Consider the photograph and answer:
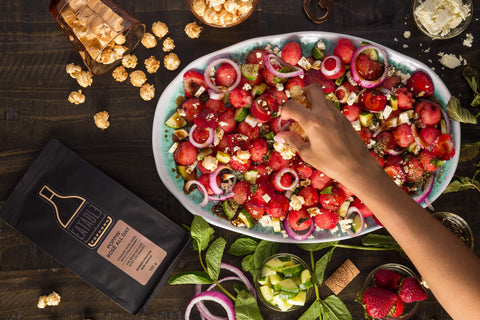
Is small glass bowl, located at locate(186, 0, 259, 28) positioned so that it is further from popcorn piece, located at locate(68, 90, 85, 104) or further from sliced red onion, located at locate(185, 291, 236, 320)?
sliced red onion, located at locate(185, 291, 236, 320)

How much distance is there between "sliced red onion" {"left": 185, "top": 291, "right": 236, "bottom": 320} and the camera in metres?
1.71

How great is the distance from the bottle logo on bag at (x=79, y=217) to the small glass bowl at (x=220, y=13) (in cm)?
101

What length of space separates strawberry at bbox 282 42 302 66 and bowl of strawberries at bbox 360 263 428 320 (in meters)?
1.07

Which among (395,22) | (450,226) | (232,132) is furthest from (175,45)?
(450,226)

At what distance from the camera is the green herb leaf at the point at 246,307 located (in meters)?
1.62

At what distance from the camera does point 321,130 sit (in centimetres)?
126

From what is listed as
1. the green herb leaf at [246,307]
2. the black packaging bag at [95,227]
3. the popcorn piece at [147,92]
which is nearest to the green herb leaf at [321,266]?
the green herb leaf at [246,307]

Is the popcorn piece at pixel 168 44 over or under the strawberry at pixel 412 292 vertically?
over

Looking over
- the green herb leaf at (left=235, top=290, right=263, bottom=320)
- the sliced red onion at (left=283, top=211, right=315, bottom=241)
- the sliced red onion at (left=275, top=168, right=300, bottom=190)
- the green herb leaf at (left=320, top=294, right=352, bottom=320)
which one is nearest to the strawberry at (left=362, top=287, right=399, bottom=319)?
the green herb leaf at (left=320, top=294, right=352, bottom=320)

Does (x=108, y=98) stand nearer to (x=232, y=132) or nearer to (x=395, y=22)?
(x=232, y=132)

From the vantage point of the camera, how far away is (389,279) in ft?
5.61

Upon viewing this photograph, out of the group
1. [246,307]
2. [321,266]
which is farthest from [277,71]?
[246,307]

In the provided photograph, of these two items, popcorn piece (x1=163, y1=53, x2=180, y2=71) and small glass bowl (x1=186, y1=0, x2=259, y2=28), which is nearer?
A: small glass bowl (x1=186, y1=0, x2=259, y2=28)

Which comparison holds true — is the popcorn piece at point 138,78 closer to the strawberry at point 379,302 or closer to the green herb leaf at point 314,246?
the green herb leaf at point 314,246
